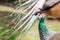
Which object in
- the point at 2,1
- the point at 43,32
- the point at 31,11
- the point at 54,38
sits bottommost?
the point at 54,38

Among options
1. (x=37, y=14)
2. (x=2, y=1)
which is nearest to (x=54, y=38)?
(x=37, y=14)

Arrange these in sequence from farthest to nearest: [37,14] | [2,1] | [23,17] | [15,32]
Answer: [2,1] → [23,17] → [15,32] → [37,14]

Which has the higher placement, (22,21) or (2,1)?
(2,1)

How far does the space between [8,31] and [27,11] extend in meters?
0.30

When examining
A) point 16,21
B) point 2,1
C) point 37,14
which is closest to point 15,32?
point 16,21

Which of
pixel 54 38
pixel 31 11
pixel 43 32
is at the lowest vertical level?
pixel 54 38

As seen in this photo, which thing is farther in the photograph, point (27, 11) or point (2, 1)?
point (2, 1)

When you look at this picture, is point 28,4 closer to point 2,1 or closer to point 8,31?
point 8,31

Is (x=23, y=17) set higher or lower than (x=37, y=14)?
higher

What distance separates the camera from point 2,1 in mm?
6320

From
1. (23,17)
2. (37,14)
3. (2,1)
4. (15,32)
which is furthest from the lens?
(2,1)

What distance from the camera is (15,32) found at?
2254 mm

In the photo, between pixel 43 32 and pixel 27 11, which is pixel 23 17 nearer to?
pixel 27 11

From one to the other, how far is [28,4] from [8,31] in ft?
1.10
